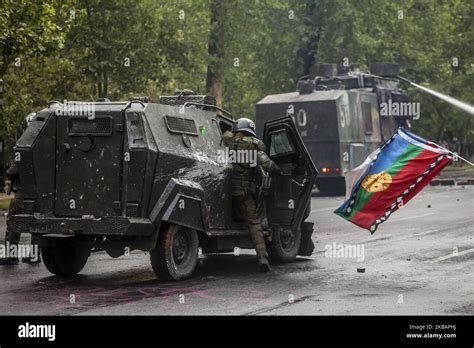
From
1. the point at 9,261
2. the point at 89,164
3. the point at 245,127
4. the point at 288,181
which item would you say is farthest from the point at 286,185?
the point at 9,261

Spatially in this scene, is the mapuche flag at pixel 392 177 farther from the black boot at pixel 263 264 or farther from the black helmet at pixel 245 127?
the black helmet at pixel 245 127

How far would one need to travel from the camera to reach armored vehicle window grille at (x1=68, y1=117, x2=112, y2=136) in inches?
490

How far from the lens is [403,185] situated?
41.0ft

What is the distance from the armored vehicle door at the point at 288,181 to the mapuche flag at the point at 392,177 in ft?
5.21

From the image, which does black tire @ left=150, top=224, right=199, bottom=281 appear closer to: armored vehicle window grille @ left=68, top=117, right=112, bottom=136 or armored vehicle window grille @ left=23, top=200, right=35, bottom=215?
armored vehicle window grille @ left=68, top=117, right=112, bottom=136

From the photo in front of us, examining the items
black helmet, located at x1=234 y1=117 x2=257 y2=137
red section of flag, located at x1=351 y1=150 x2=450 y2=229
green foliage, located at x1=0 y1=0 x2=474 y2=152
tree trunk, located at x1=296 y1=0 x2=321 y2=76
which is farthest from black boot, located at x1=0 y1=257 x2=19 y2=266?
tree trunk, located at x1=296 y1=0 x2=321 y2=76

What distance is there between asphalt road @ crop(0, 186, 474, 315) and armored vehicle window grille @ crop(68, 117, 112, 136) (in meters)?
1.79

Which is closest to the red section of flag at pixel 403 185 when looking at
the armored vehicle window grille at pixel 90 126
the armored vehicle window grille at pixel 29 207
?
the armored vehicle window grille at pixel 90 126

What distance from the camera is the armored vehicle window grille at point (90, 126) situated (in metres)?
12.4

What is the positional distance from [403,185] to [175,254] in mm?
2842

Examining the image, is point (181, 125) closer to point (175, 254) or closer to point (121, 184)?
point (121, 184)

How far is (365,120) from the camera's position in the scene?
1214 inches

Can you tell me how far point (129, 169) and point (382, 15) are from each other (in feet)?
97.8
